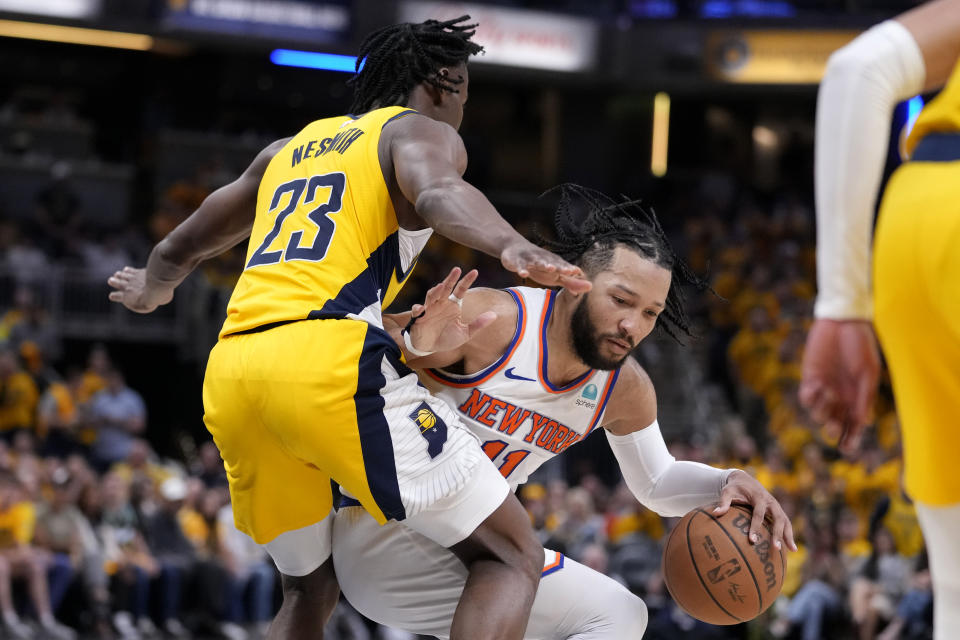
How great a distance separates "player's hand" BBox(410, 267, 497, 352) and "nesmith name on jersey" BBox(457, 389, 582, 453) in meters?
0.30

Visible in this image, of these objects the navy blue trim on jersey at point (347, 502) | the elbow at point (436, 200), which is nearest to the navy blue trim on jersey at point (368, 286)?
the elbow at point (436, 200)

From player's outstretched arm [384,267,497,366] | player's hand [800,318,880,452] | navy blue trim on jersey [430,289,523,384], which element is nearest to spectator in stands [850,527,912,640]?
navy blue trim on jersey [430,289,523,384]

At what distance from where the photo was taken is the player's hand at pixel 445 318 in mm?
3057

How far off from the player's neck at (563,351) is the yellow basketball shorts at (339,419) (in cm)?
47

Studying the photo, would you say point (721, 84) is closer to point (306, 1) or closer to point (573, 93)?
point (573, 93)

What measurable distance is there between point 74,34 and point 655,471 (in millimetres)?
14740

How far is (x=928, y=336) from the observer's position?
6.45ft

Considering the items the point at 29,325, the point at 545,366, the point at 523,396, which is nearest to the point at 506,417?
the point at 523,396

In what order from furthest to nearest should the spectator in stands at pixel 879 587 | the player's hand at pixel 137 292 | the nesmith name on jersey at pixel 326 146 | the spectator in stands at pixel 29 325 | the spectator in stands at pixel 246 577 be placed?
the spectator in stands at pixel 29 325, the spectator in stands at pixel 246 577, the spectator in stands at pixel 879 587, the player's hand at pixel 137 292, the nesmith name on jersey at pixel 326 146

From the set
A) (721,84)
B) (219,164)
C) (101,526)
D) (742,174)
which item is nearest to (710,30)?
(721,84)

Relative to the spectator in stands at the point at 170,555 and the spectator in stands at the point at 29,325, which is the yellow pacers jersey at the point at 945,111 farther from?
the spectator in stands at the point at 29,325

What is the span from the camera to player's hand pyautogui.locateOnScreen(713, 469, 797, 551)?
3605 millimetres

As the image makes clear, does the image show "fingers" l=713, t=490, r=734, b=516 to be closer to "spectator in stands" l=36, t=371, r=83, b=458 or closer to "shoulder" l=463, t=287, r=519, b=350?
"shoulder" l=463, t=287, r=519, b=350

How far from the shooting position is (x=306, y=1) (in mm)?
14906
